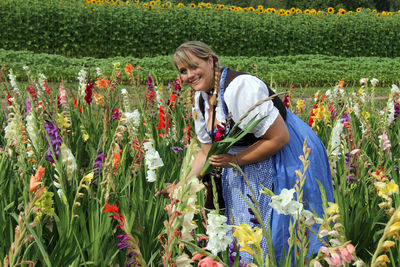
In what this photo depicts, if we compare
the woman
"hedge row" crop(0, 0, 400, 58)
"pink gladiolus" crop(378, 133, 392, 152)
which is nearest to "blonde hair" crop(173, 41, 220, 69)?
the woman

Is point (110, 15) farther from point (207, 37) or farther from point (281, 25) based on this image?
point (281, 25)

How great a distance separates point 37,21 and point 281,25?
6889mm

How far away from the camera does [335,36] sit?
48.0 feet

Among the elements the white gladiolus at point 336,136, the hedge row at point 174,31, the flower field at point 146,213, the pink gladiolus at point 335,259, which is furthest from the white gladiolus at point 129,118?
the hedge row at point 174,31

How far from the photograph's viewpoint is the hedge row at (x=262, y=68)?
931cm

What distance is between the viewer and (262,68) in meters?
10.8

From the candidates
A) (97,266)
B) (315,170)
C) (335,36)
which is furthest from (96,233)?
(335,36)

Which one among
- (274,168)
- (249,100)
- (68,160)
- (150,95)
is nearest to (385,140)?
(274,168)

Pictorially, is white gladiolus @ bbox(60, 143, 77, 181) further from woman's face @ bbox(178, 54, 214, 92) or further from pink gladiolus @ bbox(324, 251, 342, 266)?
pink gladiolus @ bbox(324, 251, 342, 266)

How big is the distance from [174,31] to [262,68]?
3.54 m

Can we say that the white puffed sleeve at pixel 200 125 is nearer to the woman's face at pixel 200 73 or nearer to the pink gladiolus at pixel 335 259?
the woman's face at pixel 200 73

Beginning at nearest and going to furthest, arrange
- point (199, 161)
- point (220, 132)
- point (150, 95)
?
point (220, 132), point (199, 161), point (150, 95)

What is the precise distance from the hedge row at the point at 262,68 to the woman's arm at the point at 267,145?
7.05 m

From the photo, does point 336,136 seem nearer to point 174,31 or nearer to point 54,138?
point 54,138
